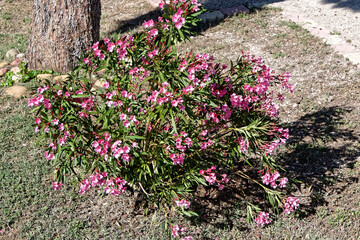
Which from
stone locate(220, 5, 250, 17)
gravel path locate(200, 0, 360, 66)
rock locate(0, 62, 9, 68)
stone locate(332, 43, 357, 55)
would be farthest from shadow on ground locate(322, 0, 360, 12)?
rock locate(0, 62, 9, 68)

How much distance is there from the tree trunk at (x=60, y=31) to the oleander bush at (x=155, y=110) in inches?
118

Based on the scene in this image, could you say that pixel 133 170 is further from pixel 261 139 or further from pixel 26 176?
pixel 26 176

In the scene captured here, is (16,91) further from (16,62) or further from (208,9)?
(208,9)

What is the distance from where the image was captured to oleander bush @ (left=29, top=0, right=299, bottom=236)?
2805 mm

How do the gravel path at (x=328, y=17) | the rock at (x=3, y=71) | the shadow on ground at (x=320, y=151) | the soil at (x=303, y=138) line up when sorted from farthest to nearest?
the gravel path at (x=328, y=17)
the rock at (x=3, y=71)
the shadow on ground at (x=320, y=151)
the soil at (x=303, y=138)

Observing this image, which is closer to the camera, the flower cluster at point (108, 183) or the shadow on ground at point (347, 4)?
the flower cluster at point (108, 183)

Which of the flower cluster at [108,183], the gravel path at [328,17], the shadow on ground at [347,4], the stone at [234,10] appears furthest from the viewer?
the shadow on ground at [347,4]

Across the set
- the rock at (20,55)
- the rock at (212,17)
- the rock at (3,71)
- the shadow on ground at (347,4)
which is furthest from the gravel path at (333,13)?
the rock at (3,71)

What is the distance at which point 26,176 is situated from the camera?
4.16 metres

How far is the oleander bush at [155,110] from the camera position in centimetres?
280

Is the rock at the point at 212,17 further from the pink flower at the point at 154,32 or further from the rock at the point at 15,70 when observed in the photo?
the pink flower at the point at 154,32

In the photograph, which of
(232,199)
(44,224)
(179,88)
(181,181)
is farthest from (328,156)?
(44,224)

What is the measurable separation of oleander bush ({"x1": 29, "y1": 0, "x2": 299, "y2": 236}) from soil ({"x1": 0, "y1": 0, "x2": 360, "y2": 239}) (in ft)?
1.55

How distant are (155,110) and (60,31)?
371 cm
